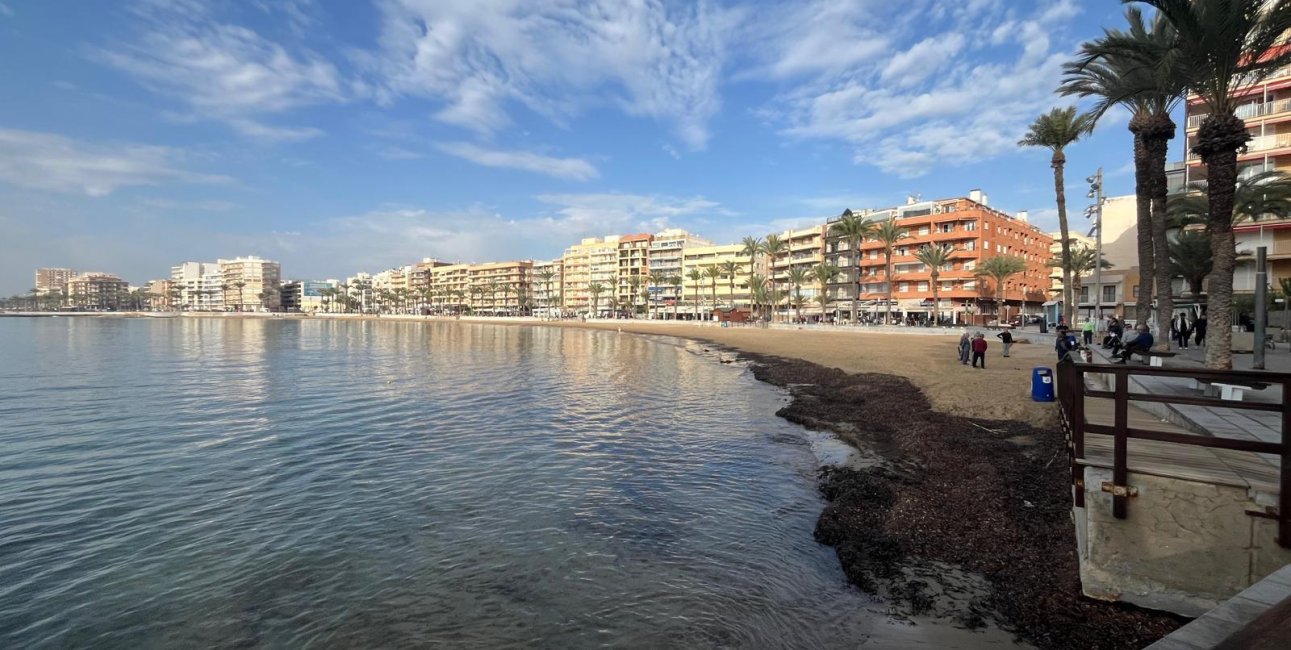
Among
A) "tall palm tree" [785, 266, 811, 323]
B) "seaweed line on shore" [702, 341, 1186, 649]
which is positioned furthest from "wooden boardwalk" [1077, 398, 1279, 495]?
"tall palm tree" [785, 266, 811, 323]

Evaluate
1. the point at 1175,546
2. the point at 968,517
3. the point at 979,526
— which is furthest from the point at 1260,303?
the point at 1175,546

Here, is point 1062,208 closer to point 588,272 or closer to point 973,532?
point 973,532

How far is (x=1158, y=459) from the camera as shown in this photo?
677cm

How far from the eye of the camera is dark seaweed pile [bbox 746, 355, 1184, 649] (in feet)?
20.0

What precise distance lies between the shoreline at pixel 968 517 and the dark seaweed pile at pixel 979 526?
0.02 m

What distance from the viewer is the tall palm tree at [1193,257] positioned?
37.2 metres

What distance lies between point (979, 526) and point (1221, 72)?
12.4 meters

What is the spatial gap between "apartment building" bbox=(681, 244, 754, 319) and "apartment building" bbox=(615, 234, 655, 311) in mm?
11914

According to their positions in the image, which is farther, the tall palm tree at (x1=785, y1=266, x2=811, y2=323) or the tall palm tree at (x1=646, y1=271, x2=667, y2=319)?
the tall palm tree at (x1=646, y1=271, x2=667, y2=319)

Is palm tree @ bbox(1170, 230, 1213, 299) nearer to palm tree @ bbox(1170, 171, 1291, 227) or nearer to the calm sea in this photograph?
palm tree @ bbox(1170, 171, 1291, 227)

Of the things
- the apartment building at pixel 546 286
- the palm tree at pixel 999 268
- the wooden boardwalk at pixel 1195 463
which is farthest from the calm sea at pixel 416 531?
the apartment building at pixel 546 286

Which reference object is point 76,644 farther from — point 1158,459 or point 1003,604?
point 1158,459

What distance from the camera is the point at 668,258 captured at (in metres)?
157

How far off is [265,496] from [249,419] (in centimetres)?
943
